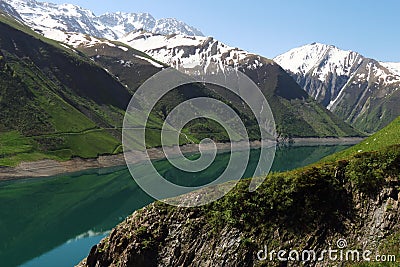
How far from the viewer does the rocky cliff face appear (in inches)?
679

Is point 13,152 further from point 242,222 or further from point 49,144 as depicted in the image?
point 242,222

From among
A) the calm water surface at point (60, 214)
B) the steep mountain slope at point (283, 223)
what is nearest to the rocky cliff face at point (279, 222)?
the steep mountain slope at point (283, 223)

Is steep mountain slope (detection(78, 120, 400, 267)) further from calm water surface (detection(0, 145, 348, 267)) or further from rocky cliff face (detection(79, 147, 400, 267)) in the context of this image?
calm water surface (detection(0, 145, 348, 267))

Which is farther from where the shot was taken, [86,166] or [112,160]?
[112,160]

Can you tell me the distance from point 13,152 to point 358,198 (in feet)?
487

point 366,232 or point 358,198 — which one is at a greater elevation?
point 358,198

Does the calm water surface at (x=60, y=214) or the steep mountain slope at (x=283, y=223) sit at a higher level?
the steep mountain slope at (x=283, y=223)

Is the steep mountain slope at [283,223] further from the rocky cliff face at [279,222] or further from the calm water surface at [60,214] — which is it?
the calm water surface at [60,214]

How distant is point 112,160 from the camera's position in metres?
164

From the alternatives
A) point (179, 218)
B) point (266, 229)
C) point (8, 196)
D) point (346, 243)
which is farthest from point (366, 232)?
point (8, 196)

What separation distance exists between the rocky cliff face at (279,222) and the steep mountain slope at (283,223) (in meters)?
0.04

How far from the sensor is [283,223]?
18109 millimetres

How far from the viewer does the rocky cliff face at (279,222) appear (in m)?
17.2

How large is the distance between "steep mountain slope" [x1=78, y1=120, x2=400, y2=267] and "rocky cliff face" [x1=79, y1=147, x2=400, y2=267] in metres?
0.04
